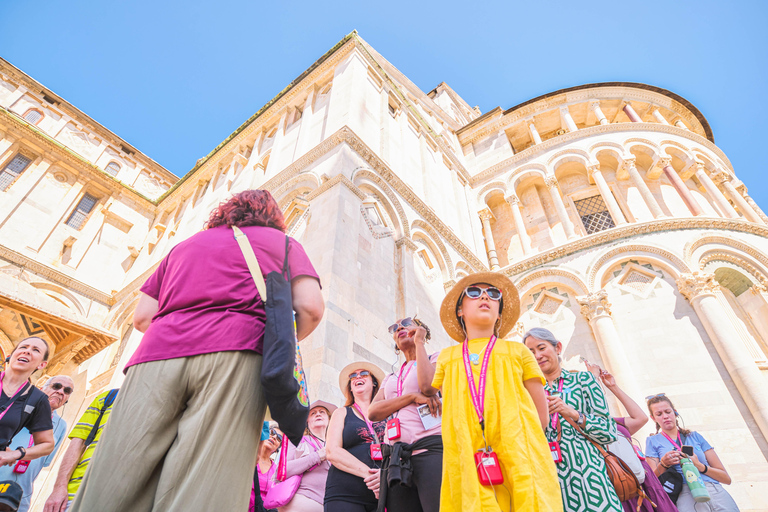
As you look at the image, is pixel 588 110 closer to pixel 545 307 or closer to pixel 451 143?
pixel 451 143

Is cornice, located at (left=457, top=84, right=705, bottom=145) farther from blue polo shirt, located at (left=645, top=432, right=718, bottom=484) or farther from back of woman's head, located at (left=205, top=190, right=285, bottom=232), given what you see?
back of woman's head, located at (left=205, top=190, right=285, bottom=232)

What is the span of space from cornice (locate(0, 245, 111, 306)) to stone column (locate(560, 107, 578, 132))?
745 inches

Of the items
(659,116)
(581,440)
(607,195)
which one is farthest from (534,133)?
(581,440)

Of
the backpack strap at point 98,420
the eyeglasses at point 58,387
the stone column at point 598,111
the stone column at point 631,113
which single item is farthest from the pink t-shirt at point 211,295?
the stone column at point 631,113

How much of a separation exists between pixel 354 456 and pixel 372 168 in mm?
8232

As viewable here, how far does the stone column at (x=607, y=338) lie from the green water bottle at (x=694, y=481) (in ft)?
21.1

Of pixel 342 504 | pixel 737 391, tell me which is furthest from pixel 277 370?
pixel 737 391

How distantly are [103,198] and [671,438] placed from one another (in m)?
20.6

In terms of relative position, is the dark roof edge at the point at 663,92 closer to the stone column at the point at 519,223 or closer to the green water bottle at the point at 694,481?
the stone column at the point at 519,223

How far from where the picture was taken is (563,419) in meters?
2.85

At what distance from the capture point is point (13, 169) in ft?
50.1

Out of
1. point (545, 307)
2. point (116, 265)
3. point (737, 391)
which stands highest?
point (116, 265)

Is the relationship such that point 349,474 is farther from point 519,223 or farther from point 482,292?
point 519,223

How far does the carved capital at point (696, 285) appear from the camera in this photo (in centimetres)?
1082
